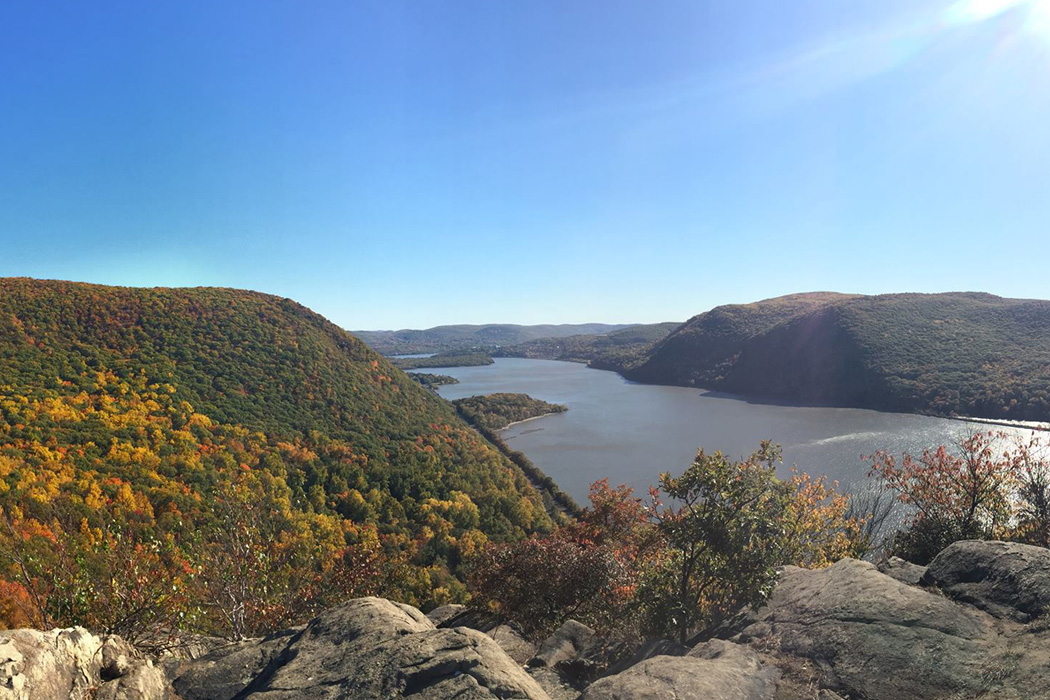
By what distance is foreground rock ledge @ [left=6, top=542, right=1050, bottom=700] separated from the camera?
6762 millimetres

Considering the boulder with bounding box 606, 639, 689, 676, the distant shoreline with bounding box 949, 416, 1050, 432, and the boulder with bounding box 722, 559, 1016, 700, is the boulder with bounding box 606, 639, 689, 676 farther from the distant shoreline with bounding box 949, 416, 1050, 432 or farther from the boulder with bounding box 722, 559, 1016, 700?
the distant shoreline with bounding box 949, 416, 1050, 432

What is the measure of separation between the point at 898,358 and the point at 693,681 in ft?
490

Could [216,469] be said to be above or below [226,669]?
below

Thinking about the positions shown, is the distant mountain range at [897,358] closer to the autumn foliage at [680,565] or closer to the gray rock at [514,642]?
the autumn foliage at [680,565]

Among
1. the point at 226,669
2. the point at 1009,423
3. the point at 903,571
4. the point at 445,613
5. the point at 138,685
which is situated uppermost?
the point at 903,571

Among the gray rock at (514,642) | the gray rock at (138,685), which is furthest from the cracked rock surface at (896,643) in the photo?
the gray rock at (138,685)

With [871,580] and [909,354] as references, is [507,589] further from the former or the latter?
[909,354]

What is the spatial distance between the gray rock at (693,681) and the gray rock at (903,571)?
4.94m

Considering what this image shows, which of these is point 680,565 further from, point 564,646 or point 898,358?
point 898,358

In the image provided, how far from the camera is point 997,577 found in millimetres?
9172

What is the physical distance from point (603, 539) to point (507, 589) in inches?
328

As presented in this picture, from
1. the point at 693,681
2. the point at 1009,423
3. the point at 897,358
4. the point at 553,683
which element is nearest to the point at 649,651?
the point at 553,683

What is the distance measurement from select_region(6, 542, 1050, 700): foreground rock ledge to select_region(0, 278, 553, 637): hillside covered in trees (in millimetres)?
2869

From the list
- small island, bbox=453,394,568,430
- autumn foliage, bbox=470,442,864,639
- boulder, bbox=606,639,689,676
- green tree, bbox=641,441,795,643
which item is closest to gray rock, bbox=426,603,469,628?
autumn foliage, bbox=470,442,864,639
